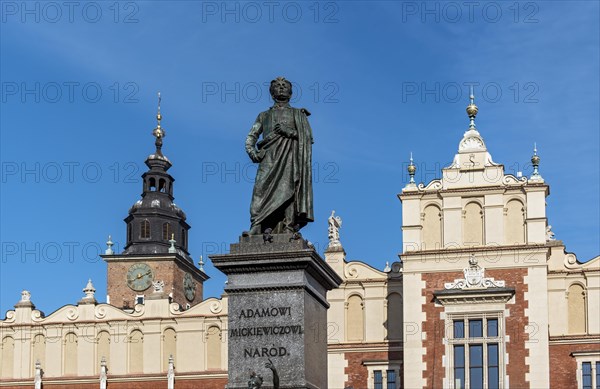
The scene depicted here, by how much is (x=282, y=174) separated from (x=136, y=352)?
35113 mm

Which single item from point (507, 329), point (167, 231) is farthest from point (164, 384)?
point (167, 231)

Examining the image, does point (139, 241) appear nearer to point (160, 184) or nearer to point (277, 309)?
point (160, 184)

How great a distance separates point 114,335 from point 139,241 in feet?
80.8

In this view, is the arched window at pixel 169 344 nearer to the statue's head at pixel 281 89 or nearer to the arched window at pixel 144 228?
the arched window at pixel 144 228

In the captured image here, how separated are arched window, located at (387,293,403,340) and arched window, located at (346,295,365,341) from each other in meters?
0.96

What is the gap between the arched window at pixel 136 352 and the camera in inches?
1943

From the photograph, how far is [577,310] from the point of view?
147 feet

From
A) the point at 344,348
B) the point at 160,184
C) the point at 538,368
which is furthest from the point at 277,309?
the point at 160,184

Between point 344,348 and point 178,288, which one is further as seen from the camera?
point 178,288

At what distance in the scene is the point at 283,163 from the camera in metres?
15.7

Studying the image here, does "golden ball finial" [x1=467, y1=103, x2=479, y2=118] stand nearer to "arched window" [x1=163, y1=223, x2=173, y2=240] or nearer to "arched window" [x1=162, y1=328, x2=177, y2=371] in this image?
"arched window" [x1=162, y1=328, x2=177, y2=371]

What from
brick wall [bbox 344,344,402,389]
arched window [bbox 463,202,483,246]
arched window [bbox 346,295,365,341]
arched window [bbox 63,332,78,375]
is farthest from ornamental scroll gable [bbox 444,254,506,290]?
arched window [bbox 63,332,78,375]

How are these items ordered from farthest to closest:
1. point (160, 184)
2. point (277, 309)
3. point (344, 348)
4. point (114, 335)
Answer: point (160, 184), point (114, 335), point (344, 348), point (277, 309)

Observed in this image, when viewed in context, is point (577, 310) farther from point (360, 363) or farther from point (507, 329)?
point (360, 363)
